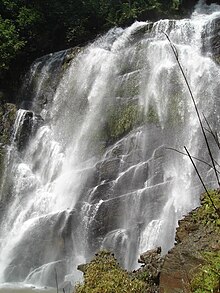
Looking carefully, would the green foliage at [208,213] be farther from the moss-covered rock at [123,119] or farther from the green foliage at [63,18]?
the green foliage at [63,18]

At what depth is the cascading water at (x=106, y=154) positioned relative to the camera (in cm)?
1202

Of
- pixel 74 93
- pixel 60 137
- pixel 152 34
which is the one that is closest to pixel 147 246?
pixel 60 137

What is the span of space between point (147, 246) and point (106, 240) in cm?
130

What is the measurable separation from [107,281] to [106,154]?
9.12m

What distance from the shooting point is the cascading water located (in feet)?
39.4

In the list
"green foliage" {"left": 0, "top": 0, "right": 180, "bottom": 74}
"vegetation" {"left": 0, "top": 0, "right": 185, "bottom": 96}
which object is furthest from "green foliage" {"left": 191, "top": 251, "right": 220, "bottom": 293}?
"green foliage" {"left": 0, "top": 0, "right": 180, "bottom": 74}

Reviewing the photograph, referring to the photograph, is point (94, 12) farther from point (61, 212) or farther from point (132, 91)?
point (61, 212)

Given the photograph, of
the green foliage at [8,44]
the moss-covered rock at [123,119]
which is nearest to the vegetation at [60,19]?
the green foliage at [8,44]

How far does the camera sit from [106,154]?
1466cm

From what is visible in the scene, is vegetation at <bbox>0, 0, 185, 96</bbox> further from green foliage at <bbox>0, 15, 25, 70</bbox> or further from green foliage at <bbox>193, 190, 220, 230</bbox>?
green foliage at <bbox>193, 190, 220, 230</bbox>

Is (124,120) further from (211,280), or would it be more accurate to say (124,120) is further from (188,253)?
(211,280)

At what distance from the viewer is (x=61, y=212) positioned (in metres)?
12.9

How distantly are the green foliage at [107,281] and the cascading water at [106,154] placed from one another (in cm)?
487

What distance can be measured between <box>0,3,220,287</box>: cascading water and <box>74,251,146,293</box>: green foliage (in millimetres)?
4869
